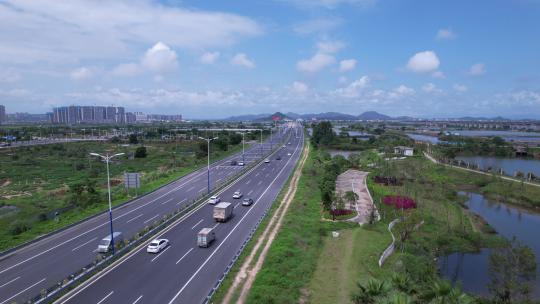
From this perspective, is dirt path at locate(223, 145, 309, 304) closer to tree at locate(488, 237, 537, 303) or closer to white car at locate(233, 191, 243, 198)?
white car at locate(233, 191, 243, 198)

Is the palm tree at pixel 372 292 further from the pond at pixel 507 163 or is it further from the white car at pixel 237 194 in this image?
the pond at pixel 507 163

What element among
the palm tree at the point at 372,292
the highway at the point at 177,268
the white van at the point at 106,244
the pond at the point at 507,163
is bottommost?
the pond at the point at 507,163

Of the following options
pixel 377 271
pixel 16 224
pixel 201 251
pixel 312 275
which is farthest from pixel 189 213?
pixel 377 271

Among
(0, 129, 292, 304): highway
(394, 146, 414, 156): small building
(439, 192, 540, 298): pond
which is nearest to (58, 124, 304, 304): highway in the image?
(0, 129, 292, 304): highway

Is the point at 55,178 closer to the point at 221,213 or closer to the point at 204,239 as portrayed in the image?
the point at 221,213

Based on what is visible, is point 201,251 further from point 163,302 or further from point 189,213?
point 189,213

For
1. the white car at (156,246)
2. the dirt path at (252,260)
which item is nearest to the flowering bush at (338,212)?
the dirt path at (252,260)
